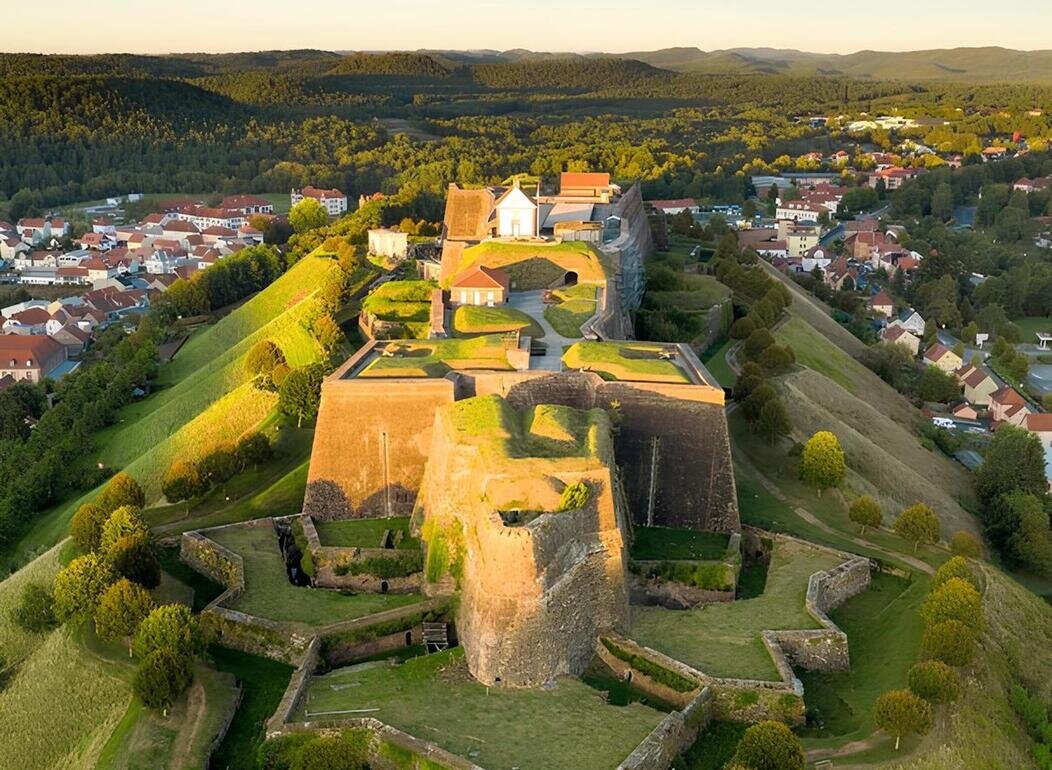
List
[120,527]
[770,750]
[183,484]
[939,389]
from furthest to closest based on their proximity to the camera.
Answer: [939,389]
[183,484]
[120,527]
[770,750]

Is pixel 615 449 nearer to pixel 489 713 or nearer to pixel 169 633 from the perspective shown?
pixel 489 713

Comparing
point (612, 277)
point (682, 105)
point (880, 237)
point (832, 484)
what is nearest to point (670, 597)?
point (832, 484)

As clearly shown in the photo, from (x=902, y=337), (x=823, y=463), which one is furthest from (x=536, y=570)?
(x=902, y=337)

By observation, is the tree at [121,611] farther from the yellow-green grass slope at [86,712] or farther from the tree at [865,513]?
the tree at [865,513]

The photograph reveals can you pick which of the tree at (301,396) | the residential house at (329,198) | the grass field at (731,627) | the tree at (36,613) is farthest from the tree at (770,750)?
the residential house at (329,198)

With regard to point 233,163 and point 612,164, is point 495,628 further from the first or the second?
point 233,163
